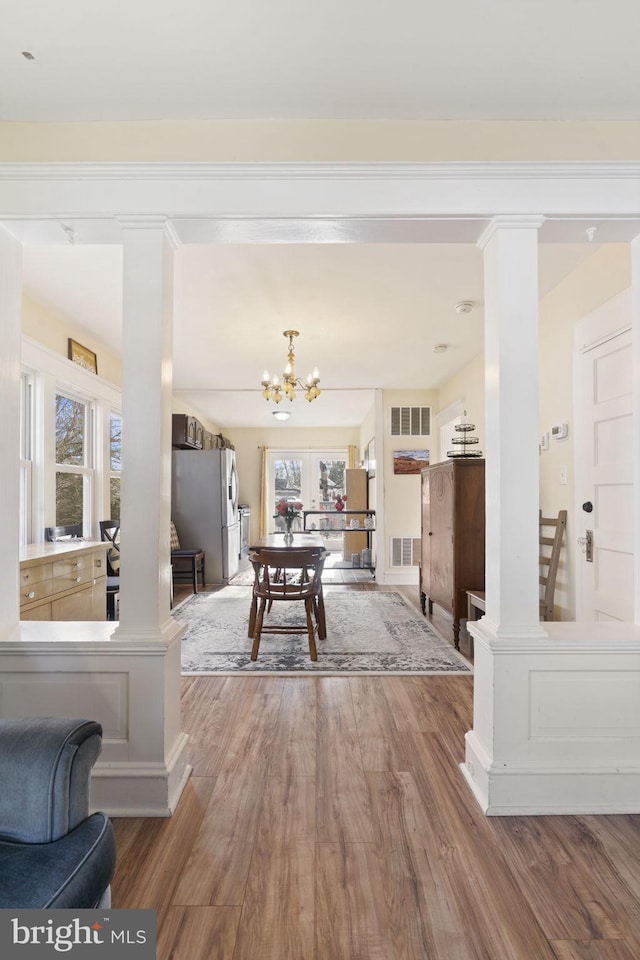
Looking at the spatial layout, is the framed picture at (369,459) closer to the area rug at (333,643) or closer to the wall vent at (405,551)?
the wall vent at (405,551)

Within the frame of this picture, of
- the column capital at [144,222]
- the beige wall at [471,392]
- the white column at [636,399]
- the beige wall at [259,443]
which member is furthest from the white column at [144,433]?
the beige wall at [259,443]

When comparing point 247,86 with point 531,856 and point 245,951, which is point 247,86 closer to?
point 245,951

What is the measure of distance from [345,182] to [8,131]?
131cm

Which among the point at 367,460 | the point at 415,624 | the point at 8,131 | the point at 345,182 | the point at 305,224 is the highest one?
the point at 8,131

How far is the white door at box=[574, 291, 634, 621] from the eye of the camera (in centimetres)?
242

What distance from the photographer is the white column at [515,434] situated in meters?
1.79

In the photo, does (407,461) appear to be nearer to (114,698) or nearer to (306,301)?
(306,301)

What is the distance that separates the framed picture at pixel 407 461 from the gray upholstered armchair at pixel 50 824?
5372mm

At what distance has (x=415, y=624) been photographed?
4.17 metres

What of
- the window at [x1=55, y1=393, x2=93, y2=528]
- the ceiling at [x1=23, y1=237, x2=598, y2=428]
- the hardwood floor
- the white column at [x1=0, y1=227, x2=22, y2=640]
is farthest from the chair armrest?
the window at [x1=55, y1=393, x2=93, y2=528]

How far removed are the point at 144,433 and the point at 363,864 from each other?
5.28 ft

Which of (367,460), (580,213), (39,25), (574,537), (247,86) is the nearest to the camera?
(39,25)

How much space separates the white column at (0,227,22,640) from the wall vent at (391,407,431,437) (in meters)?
4.78

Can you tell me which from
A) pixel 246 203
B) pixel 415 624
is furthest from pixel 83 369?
pixel 415 624
